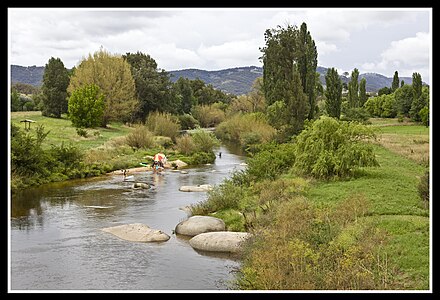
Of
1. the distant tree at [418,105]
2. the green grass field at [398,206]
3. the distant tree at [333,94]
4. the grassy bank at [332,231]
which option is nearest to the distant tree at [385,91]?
the distant tree at [418,105]

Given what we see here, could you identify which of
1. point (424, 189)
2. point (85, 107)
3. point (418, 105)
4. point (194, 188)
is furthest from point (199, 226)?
point (418, 105)

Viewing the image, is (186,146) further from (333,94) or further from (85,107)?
(333,94)

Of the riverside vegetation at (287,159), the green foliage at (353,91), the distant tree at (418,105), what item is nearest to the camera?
the riverside vegetation at (287,159)

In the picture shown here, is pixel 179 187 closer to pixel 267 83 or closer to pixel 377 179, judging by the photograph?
pixel 377 179

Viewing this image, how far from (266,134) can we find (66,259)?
33.2 m

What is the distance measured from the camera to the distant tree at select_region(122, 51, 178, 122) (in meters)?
58.8

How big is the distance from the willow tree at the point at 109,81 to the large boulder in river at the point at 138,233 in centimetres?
3538

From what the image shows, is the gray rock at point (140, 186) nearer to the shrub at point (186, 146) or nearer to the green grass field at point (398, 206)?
the green grass field at point (398, 206)

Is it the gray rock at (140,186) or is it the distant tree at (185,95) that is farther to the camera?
the distant tree at (185,95)

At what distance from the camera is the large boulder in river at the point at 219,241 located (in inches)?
624

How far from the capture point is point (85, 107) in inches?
1893

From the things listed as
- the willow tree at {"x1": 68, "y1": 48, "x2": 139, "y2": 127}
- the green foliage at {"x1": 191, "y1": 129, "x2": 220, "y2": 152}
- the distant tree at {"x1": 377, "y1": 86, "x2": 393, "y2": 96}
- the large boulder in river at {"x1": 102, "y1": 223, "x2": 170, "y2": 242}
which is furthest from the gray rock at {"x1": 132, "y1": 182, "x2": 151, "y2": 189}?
the distant tree at {"x1": 377, "y1": 86, "x2": 393, "y2": 96}
